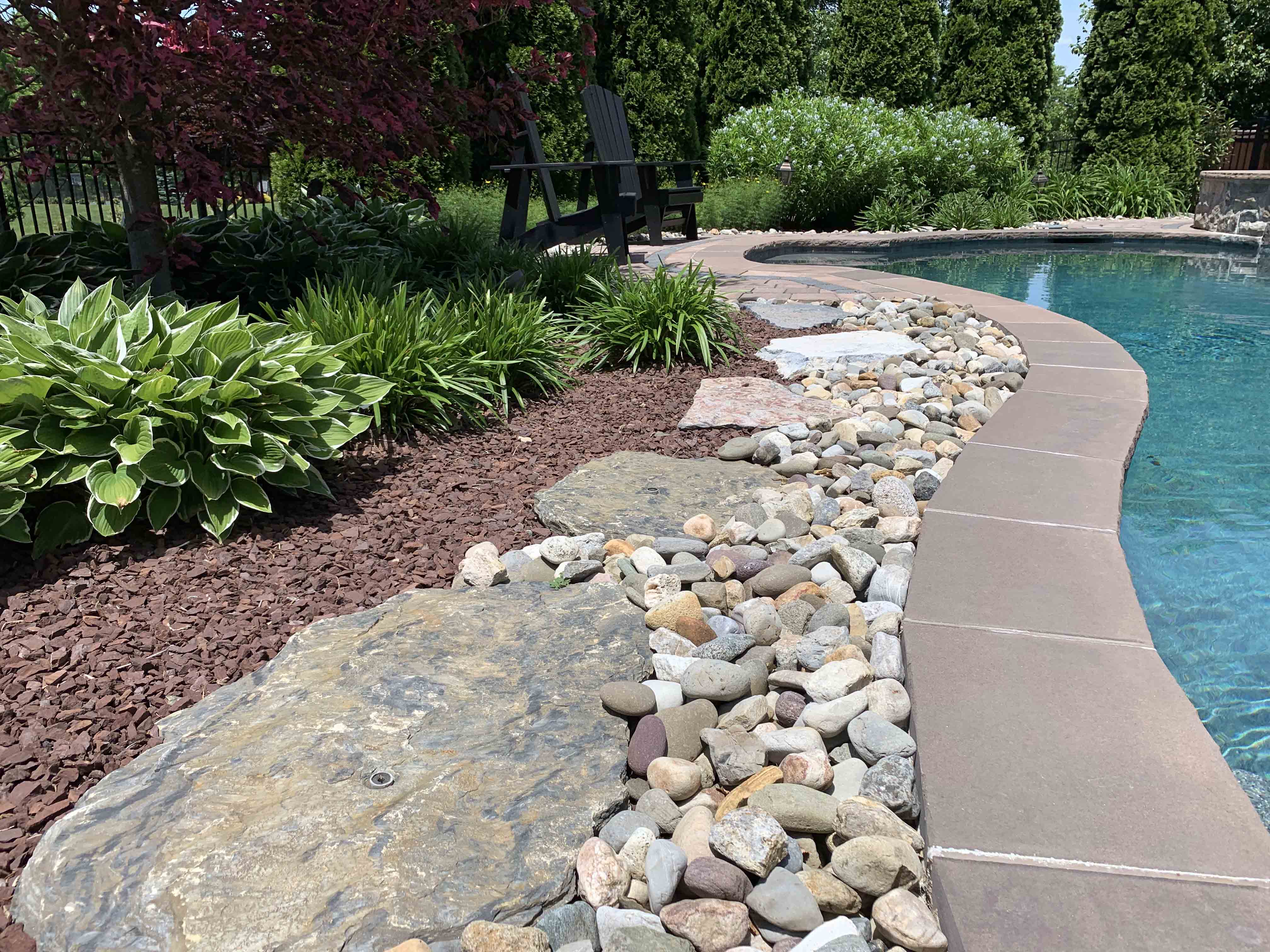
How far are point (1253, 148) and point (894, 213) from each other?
1008 centimetres

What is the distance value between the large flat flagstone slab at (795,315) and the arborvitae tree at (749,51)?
27.8 feet

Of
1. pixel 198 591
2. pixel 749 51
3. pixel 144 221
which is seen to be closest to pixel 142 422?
pixel 198 591

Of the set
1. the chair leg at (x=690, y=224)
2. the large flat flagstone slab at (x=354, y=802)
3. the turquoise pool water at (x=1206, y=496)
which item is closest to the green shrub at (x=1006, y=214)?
the turquoise pool water at (x=1206, y=496)

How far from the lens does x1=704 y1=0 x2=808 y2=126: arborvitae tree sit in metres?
13.1

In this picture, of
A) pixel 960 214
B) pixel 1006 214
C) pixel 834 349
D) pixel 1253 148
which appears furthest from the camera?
pixel 1253 148

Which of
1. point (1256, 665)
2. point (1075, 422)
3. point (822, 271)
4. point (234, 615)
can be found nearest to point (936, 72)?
point (822, 271)

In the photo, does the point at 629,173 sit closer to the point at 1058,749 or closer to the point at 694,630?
the point at 694,630

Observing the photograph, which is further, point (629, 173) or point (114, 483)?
point (629, 173)

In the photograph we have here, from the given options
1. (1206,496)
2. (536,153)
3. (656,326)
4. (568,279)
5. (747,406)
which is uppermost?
(536,153)

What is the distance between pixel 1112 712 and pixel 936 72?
13884 mm

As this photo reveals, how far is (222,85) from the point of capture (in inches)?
133

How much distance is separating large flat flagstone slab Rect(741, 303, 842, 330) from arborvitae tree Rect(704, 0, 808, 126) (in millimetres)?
8472

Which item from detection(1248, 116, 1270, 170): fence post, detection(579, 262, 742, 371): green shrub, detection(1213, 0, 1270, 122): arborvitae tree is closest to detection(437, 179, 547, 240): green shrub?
detection(579, 262, 742, 371): green shrub

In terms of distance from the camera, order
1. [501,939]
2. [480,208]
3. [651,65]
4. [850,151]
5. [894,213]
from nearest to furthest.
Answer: [501,939], [480,208], [850,151], [894,213], [651,65]
